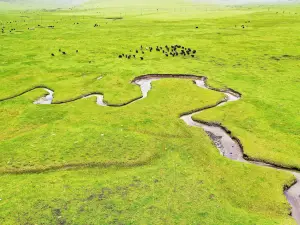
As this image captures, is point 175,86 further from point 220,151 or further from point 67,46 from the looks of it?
point 67,46

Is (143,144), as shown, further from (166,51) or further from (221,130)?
(166,51)

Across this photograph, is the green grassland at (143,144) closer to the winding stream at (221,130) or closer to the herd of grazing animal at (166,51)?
the winding stream at (221,130)

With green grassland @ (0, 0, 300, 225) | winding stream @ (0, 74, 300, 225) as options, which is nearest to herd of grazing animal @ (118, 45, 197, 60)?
green grassland @ (0, 0, 300, 225)

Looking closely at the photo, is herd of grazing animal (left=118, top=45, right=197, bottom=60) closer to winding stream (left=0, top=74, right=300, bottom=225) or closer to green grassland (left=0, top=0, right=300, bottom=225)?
green grassland (left=0, top=0, right=300, bottom=225)

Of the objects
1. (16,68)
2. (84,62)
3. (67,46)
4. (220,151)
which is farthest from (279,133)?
(67,46)

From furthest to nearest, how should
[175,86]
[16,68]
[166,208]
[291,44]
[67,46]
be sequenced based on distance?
[67,46] → [291,44] → [16,68] → [175,86] → [166,208]

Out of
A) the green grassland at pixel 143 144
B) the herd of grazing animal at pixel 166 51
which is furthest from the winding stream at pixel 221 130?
the herd of grazing animal at pixel 166 51
